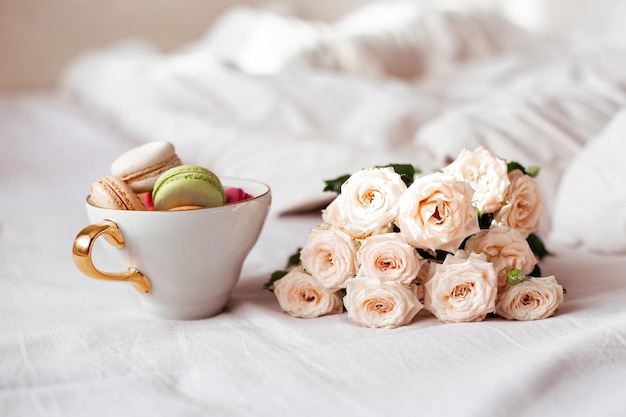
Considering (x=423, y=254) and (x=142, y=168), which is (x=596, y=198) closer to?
(x=423, y=254)

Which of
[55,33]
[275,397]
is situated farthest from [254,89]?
[55,33]

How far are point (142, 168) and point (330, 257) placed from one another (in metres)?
0.16

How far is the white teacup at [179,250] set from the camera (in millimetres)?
528

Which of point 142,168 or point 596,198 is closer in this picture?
point 142,168

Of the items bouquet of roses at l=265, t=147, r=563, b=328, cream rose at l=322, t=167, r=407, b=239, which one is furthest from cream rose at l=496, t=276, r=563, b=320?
cream rose at l=322, t=167, r=407, b=239

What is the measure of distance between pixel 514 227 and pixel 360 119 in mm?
638

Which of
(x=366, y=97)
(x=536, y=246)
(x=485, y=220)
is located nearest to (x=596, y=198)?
(x=536, y=246)

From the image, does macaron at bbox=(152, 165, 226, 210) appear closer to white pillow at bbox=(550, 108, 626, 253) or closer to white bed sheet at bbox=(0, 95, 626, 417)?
white bed sheet at bbox=(0, 95, 626, 417)

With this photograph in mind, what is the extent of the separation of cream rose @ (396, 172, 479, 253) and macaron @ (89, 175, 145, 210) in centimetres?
20

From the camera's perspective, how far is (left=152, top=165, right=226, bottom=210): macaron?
0.54 meters

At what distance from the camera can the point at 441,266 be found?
537 mm

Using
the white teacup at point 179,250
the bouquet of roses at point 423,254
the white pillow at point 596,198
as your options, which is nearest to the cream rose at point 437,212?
the bouquet of roses at point 423,254

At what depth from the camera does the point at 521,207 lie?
0.59 meters

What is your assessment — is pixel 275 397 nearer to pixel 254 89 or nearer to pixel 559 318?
pixel 559 318
